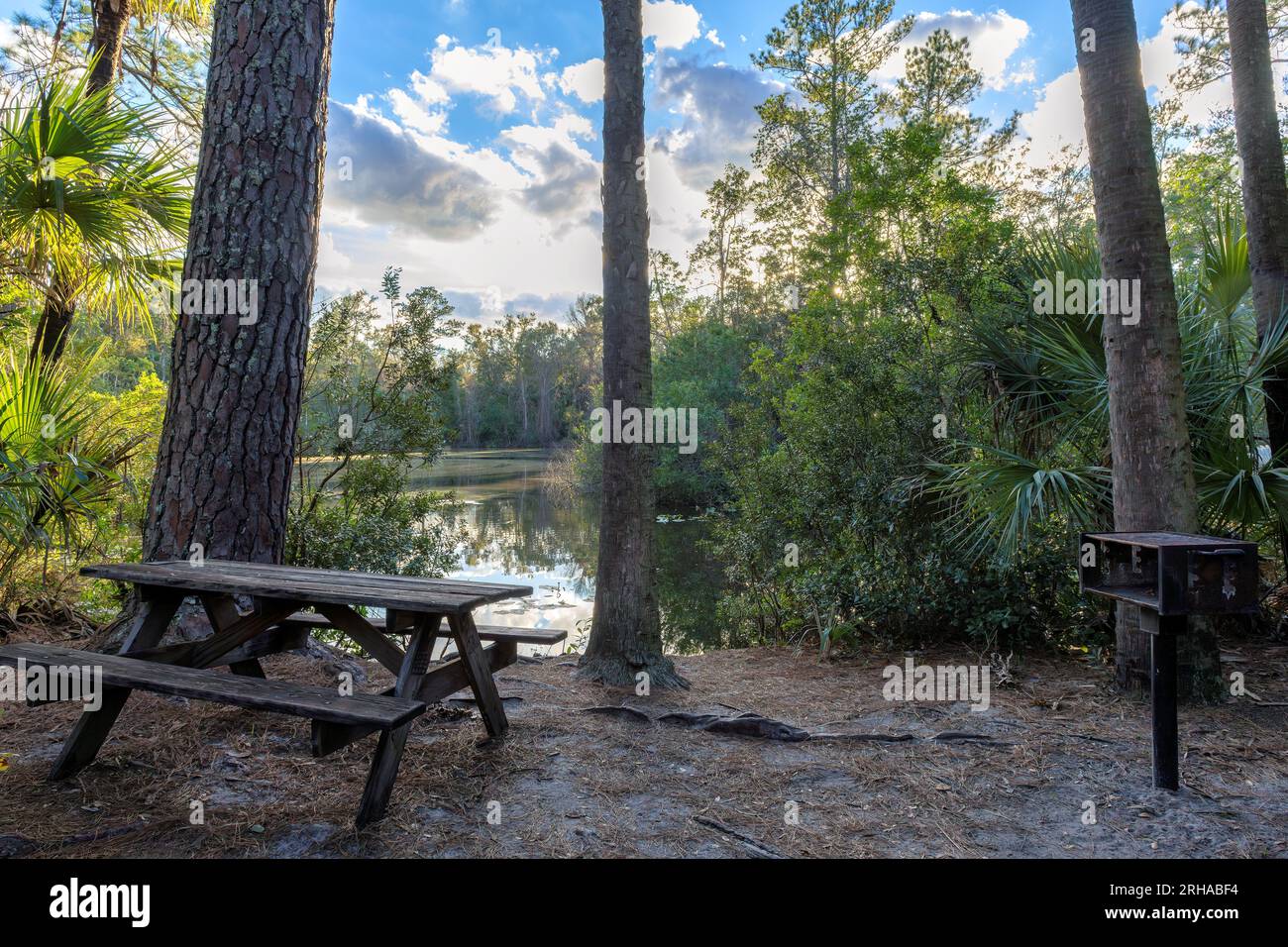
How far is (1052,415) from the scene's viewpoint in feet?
18.0

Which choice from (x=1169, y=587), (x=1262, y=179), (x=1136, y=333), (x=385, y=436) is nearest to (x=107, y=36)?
(x=385, y=436)

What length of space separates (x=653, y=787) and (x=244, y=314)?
3252 millimetres

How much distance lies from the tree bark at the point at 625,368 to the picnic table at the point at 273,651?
1.17m

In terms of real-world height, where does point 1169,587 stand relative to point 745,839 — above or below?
above

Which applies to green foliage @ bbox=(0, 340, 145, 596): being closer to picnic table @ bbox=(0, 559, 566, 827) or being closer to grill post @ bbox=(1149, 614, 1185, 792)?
picnic table @ bbox=(0, 559, 566, 827)

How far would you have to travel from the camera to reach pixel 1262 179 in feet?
17.3

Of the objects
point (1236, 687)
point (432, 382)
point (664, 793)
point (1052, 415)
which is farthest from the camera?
point (432, 382)

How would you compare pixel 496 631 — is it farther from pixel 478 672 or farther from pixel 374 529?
pixel 374 529

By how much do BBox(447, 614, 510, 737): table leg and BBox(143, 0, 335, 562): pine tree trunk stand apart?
1572 millimetres

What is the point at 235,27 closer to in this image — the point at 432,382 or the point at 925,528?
the point at 432,382

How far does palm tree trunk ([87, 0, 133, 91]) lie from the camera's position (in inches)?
247

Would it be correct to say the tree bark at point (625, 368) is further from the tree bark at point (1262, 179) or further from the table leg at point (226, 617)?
the tree bark at point (1262, 179)
